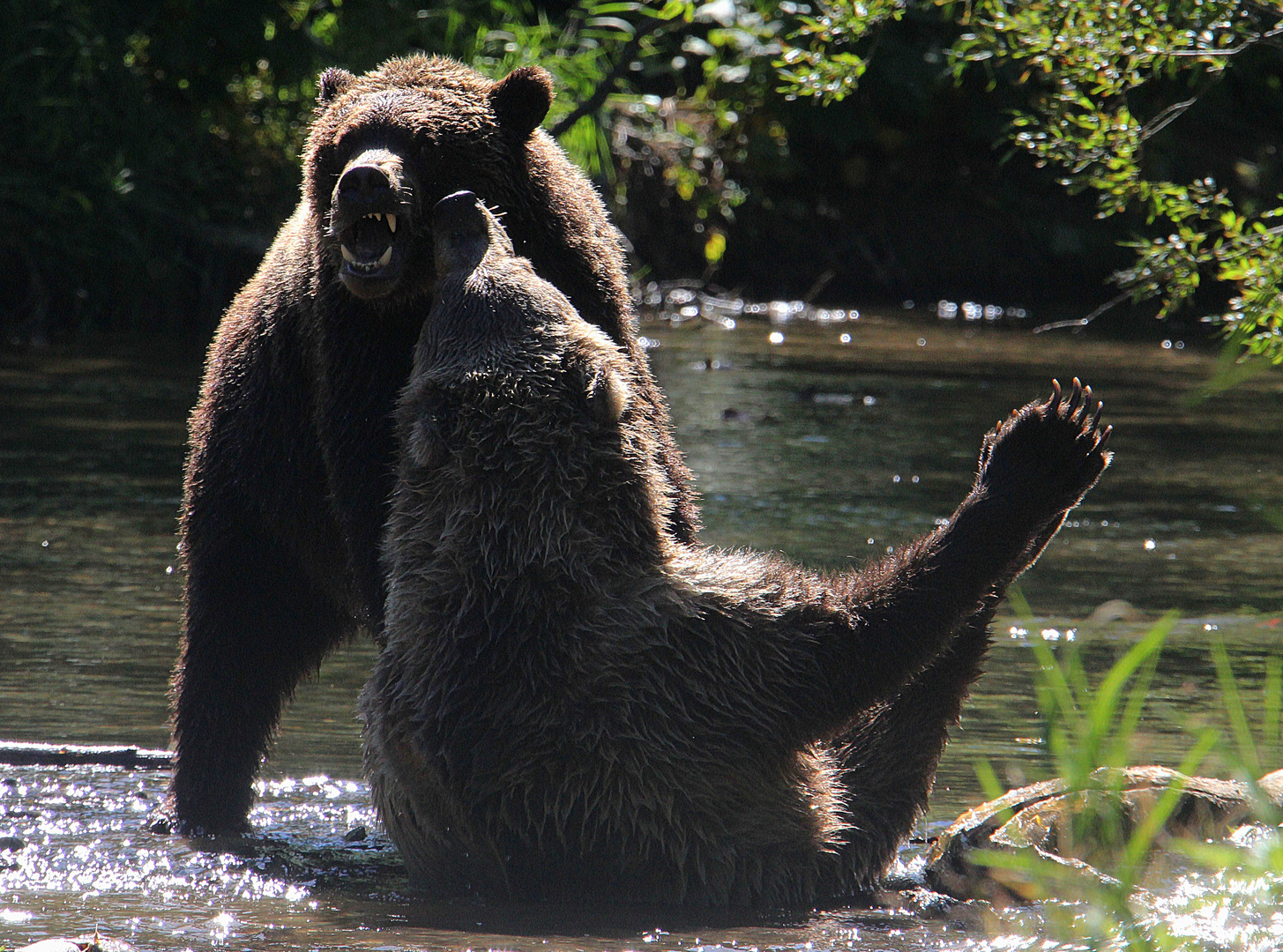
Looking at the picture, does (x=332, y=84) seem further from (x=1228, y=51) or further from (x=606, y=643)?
(x=1228, y=51)

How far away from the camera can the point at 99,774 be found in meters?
4.82

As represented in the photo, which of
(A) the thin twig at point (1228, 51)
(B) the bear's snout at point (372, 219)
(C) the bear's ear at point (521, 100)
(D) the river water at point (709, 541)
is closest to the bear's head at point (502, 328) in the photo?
(B) the bear's snout at point (372, 219)

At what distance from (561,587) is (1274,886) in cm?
178

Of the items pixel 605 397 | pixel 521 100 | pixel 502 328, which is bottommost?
pixel 605 397

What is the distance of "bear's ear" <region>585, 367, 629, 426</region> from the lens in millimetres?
4047

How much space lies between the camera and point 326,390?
15.1 ft

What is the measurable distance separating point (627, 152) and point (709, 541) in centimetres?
1117

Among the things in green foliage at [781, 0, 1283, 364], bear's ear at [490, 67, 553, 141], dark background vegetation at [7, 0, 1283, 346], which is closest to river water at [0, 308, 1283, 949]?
green foliage at [781, 0, 1283, 364]

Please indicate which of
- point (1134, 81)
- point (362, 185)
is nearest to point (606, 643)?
point (362, 185)

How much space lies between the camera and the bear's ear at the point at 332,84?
512cm

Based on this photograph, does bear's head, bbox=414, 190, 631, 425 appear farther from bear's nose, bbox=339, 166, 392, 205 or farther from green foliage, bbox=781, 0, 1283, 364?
green foliage, bbox=781, 0, 1283, 364

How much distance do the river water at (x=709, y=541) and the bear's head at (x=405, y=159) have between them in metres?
1.50

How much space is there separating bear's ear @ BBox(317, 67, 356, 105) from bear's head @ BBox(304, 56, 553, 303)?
1.2 inches

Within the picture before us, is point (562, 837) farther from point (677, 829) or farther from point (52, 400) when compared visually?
point (52, 400)
